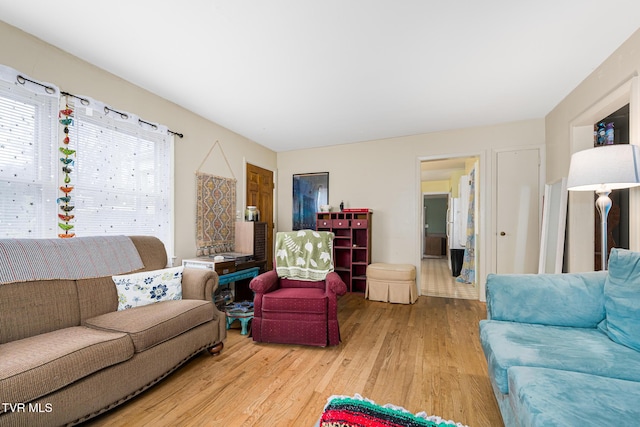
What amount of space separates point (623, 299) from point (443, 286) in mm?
3424

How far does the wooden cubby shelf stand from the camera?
168 inches

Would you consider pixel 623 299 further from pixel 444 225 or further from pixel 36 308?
pixel 444 225

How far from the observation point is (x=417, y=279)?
415 cm

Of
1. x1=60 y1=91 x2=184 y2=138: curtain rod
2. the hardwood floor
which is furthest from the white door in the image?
x1=60 y1=91 x2=184 y2=138: curtain rod

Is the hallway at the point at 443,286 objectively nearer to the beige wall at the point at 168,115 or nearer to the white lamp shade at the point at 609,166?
the white lamp shade at the point at 609,166

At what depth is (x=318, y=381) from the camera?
1.87 m

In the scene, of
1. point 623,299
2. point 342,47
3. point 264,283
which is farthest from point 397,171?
point 623,299

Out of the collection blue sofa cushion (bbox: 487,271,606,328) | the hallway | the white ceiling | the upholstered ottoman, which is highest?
the white ceiling

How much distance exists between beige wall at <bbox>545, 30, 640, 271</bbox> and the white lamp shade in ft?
0.91

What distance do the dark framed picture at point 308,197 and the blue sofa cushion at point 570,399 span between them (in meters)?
3.87

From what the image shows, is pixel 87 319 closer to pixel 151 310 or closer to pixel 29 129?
pixel 151 310

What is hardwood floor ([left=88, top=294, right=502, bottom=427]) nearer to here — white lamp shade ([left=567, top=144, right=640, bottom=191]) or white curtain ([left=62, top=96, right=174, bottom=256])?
white curtain ([left=62, top=96, right=174, bottom=256])

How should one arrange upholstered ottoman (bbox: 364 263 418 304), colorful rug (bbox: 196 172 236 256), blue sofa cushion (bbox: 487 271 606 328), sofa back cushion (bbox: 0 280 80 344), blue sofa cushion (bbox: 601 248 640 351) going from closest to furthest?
1. blue sofa cushion (bbox: 601 248 640 351)
2. sofa back cushion (bbox: 0 280 80 344)
3. blue sofa cushion (bbox: 487 271 606 328)
4. colorful rug (bbox: 196 172 236 256)
5. upholstered ottoman (bbox: 364 263 418 304)

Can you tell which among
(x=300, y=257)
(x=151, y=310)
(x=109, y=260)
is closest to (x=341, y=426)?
(x=151, y=310)
